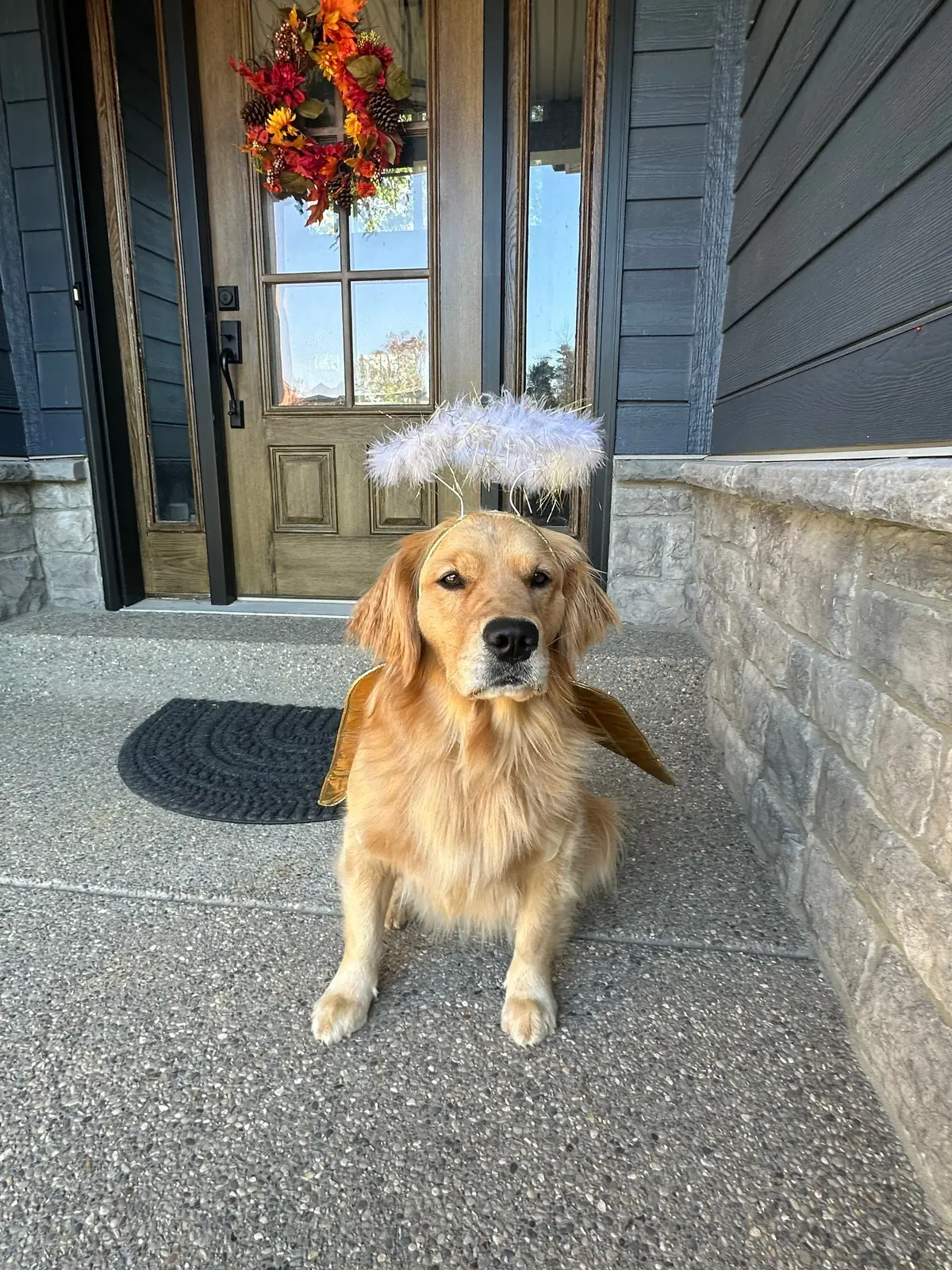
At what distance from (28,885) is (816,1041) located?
188cm

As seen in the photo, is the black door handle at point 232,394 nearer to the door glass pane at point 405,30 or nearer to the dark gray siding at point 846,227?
the door glass pane at point 405,30

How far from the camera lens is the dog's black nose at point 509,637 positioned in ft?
3.90

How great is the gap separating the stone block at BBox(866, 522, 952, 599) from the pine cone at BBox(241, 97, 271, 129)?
129 inches

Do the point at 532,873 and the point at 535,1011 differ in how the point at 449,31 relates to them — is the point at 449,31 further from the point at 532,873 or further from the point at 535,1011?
the point at 535,1011

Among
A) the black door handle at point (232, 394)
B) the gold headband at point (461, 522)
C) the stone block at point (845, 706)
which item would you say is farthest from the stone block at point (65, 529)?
the stone block at point (845, 706)

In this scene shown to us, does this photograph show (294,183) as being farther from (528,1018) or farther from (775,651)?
→ (528,1018)

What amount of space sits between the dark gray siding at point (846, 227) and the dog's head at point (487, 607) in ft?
2.47

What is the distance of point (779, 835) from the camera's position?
1.72m

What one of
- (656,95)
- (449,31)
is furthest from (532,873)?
(449,31)

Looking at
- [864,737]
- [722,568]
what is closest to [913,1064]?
[864,737]

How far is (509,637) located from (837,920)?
3.01ft

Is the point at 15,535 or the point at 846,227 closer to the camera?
the point at 846,227

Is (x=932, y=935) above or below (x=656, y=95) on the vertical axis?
below

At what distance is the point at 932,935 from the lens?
1.02 meters
